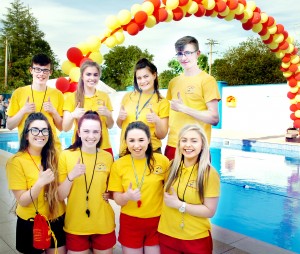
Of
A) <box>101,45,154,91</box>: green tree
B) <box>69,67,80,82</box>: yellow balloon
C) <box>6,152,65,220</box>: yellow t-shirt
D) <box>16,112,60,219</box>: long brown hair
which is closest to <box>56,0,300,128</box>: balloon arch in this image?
<box>69,67,80,82</box>: yellow balloon

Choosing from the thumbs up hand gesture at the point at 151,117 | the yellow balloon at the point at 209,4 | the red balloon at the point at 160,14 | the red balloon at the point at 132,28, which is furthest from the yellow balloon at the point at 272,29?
the thumbs up hand gesture at the point at 151,117

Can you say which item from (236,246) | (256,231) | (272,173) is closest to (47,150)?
(236,246)

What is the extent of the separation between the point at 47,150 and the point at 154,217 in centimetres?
90

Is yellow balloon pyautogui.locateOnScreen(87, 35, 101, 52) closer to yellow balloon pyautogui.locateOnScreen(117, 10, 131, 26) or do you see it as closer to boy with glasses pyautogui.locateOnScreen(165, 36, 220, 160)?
yellow balloon pyautogui.locateOnScreen(117, 10, 131, 26)

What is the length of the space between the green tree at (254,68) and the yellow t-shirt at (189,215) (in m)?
28.1

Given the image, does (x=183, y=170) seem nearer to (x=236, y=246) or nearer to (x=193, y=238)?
(x=193, y=238)

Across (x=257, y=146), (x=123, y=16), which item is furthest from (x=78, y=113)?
(x=257, y=146)

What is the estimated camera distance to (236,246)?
3352 millimetres

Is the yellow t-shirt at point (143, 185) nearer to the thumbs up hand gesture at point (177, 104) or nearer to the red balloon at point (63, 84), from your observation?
the thumbs up hand gesture at point (177, 104)

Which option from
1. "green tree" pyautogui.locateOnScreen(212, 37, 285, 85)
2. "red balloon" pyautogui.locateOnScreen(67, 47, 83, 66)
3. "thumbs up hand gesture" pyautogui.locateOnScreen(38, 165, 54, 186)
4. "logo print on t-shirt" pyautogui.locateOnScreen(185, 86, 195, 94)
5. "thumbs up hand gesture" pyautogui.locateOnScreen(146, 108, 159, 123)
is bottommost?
"thumbs up hand gesture" pyautogui.locateOnScreen(38, 165, 54, 186)

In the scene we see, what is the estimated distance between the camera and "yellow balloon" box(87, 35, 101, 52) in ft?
17.4

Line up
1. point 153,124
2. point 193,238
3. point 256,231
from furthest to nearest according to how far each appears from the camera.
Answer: point 256,231 < point 153,124 < point 193,238

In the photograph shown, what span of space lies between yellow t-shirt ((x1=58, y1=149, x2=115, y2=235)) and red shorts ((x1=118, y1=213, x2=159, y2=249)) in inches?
4.3

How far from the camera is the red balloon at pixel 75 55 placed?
4965 mm
